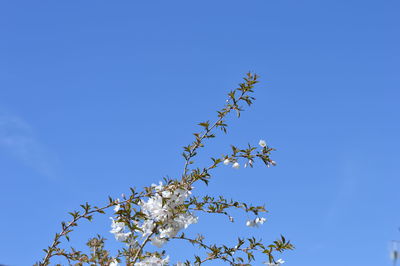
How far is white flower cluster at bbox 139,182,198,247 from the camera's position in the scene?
4.52 meters

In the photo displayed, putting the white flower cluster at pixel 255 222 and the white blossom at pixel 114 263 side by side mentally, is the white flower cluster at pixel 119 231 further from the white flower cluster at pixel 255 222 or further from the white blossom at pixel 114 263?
the white flower cluster at pixel 255 222

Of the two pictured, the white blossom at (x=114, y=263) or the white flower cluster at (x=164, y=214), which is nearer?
the white flower cluster at (x=164, y=214)

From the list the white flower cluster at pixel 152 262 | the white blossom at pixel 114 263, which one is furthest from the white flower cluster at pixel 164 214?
the white blossom at pixel 114 263

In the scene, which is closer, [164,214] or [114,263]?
[164,214]

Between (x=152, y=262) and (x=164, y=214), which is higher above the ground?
(x=164, y=214)

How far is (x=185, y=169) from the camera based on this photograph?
510cm

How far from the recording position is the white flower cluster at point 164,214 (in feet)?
14.8

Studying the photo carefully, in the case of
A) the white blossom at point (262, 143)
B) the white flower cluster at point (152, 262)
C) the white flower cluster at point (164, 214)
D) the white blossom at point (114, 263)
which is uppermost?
the white blossom at point (262, 143)

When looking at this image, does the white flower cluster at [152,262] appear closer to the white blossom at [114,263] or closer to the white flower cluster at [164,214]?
the white flower cluster at [164,214]

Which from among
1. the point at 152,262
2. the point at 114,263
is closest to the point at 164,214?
the point at 152,262

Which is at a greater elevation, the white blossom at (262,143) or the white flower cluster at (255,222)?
the white blossom at (262,143)

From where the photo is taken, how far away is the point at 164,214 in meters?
4.54

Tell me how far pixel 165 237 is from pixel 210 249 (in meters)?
0.52

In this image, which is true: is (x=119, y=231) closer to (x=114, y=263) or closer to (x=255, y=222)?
(x=114, y=263)
